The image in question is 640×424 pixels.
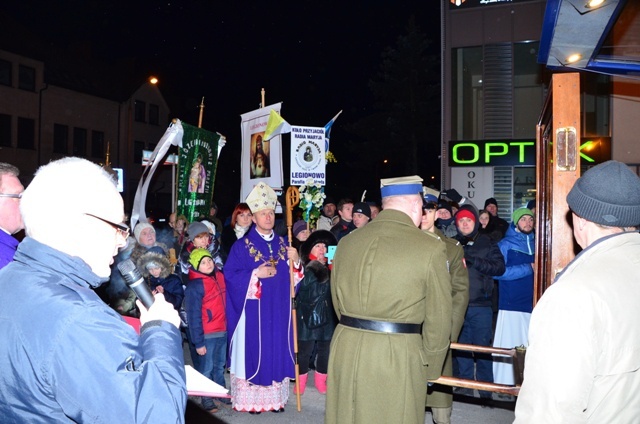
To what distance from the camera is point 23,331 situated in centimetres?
170

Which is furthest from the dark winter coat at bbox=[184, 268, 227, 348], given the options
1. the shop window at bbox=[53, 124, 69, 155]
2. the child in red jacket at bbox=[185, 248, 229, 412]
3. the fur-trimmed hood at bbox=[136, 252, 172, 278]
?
the shop window at bbox=[53, 124, 69, 155]

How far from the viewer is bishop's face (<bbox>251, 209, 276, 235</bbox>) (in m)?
6.66

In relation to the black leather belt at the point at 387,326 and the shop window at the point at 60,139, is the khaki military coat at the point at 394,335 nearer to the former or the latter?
the black leather belt at the point at 387,326

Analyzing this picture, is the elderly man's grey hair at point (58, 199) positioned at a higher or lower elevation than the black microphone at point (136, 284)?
higher

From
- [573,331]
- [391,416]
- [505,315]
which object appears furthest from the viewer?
[505,315]

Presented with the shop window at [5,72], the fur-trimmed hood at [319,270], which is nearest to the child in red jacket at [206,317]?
the fur-trimmed hood at [319,270]

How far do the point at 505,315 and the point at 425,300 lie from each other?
339 centimetres

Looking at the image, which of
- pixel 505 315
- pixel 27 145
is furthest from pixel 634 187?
pixel 27 145

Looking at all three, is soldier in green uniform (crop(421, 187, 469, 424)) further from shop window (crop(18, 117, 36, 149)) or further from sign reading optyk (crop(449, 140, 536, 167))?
shop window (crop(18, 117, 36, 149))

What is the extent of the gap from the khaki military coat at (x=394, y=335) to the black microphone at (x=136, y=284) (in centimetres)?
236

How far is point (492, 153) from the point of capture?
643 inches

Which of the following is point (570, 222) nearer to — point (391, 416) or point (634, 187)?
point (634, 187)

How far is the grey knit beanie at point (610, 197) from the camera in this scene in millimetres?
2322

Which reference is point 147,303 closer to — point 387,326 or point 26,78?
point 387,326
